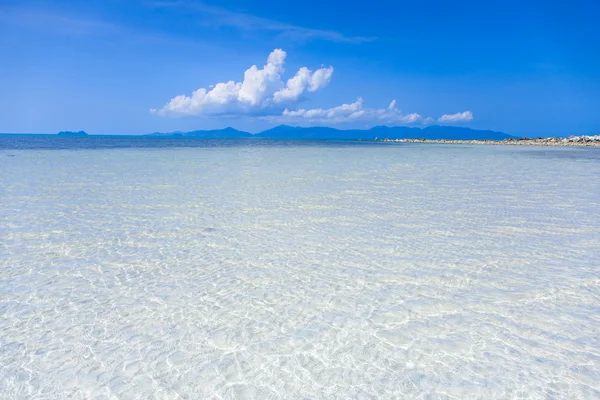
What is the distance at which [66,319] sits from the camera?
491cm

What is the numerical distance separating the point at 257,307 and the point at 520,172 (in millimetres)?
21336

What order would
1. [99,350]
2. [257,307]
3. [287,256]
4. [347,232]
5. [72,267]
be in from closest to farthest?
[99,350] < [257,307] < [72,267] < [287,256] < [347,232]

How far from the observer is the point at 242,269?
671 centimetres

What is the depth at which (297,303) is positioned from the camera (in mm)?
5434

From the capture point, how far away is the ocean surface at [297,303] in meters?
3.84

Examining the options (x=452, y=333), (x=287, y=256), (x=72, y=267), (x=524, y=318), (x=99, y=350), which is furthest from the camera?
(x=287, y=256)

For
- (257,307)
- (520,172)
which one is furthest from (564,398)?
(520,172)

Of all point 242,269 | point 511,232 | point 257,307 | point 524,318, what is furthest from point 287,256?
point 511,232

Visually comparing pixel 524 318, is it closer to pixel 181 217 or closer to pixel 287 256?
pixel 287 256

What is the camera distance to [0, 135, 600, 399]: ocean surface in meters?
3.84

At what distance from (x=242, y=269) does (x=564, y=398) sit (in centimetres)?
465

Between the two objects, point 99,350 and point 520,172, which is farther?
point 520,172

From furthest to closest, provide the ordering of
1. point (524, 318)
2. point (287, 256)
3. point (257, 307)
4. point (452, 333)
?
point (287, 256) → point (257, 307) → point (524, 318) → point (452, 333)

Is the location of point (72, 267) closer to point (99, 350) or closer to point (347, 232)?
point (99, 350)
